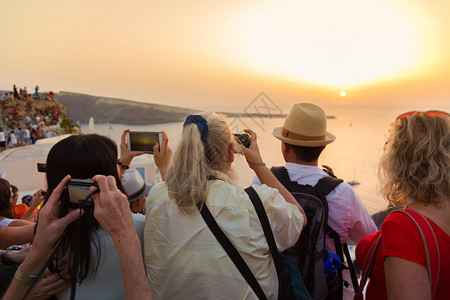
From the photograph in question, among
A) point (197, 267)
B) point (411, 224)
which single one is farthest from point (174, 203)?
point (411, 224)

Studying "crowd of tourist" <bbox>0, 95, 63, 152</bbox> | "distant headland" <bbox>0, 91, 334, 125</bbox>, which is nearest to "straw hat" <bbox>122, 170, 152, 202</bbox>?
"crowd of tourist" <bbox>0, 95, 63, 152</bbox>

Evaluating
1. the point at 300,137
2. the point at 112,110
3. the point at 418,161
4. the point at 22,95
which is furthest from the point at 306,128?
the point at 112,110

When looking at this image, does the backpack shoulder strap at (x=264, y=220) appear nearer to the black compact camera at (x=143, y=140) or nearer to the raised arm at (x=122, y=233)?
the raised arm at (x=122, y=233)

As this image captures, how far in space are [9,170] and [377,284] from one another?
12.5 meters

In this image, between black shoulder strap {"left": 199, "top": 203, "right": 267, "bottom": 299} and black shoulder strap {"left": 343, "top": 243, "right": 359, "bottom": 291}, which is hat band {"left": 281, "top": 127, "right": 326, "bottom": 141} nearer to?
black shoulder strap {"left": 343, "top": 243, "right": 359, "bottom": 291}

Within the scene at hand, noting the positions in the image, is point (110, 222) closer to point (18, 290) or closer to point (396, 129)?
point (18, 290)

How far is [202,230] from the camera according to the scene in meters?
1.21

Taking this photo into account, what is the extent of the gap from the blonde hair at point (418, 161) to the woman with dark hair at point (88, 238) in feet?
4.57

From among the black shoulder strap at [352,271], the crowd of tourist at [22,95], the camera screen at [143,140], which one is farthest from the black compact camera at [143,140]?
the crowd of tourist at [22,95]

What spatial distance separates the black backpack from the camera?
5.32ft

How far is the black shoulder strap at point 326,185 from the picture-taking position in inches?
70.6

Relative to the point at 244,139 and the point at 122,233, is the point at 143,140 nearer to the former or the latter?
the point at 244,139

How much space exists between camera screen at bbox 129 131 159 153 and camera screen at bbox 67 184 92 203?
1.13 metres

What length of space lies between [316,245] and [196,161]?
3.02 feet
